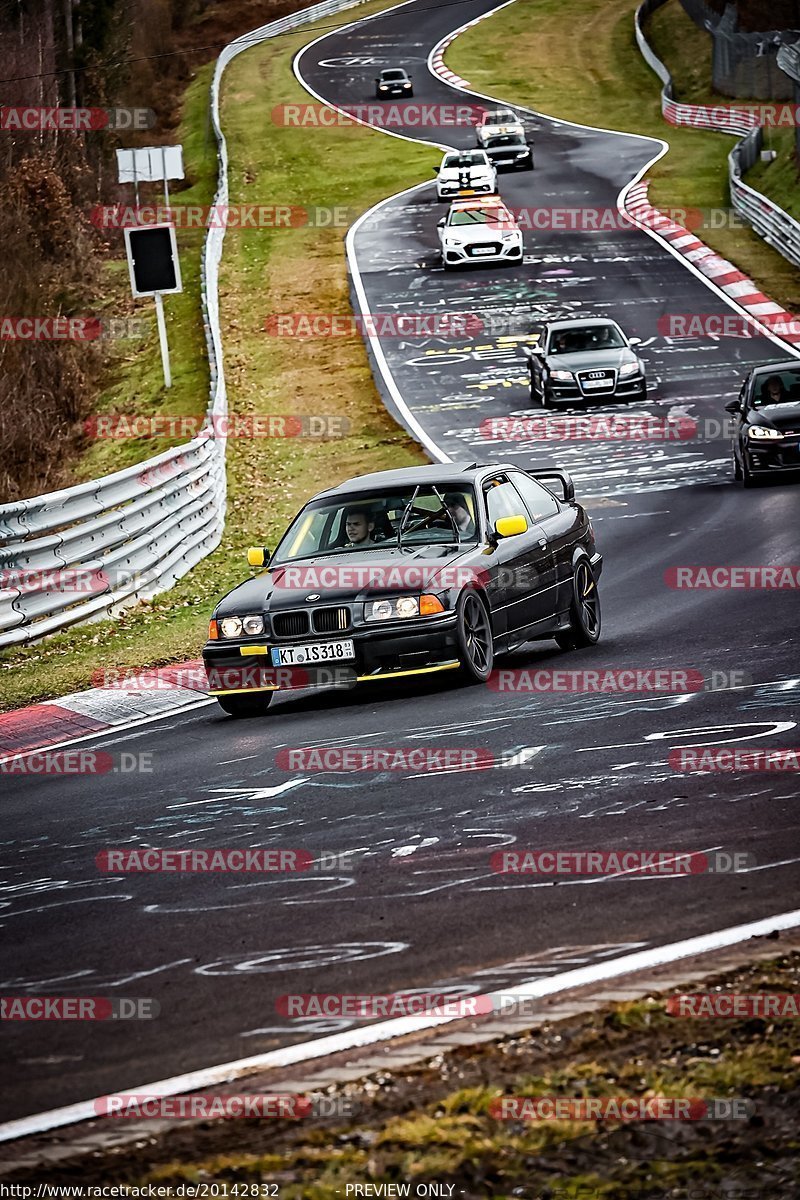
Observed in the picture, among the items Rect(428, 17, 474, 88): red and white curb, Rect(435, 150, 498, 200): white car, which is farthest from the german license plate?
Rect(428, 17, 474, 88): red and white curb

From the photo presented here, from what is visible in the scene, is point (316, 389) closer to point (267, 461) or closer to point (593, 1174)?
point (267, 461)

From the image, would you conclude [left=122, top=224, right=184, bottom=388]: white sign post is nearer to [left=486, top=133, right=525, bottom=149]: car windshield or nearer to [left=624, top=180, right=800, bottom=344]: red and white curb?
[left=624, top=180, right=800, bottom=344]: red and white curb

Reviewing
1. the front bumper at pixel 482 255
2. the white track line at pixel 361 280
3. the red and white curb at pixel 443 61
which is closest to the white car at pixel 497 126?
the white track line at pixel 361 280

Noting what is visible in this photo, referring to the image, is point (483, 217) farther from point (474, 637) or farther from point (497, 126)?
point (474, 637)

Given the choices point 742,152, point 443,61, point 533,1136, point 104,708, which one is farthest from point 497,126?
point 533,1136

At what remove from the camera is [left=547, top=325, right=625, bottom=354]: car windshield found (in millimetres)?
30672

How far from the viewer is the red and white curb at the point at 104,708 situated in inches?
463

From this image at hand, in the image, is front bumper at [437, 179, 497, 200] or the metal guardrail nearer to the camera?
the metal guardrail

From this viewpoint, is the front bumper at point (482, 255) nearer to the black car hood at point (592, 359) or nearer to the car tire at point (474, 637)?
the black car hood at point (592, 359)

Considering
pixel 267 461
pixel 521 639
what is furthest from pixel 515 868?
pixel 267 461

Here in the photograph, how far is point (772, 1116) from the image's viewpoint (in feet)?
14.8

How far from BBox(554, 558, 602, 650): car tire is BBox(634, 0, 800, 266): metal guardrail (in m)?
29.2

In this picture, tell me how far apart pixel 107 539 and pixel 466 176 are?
1459 inches

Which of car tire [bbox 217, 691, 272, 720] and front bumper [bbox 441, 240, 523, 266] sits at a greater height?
front bumper [bbox 441, 240, 523, 266]
